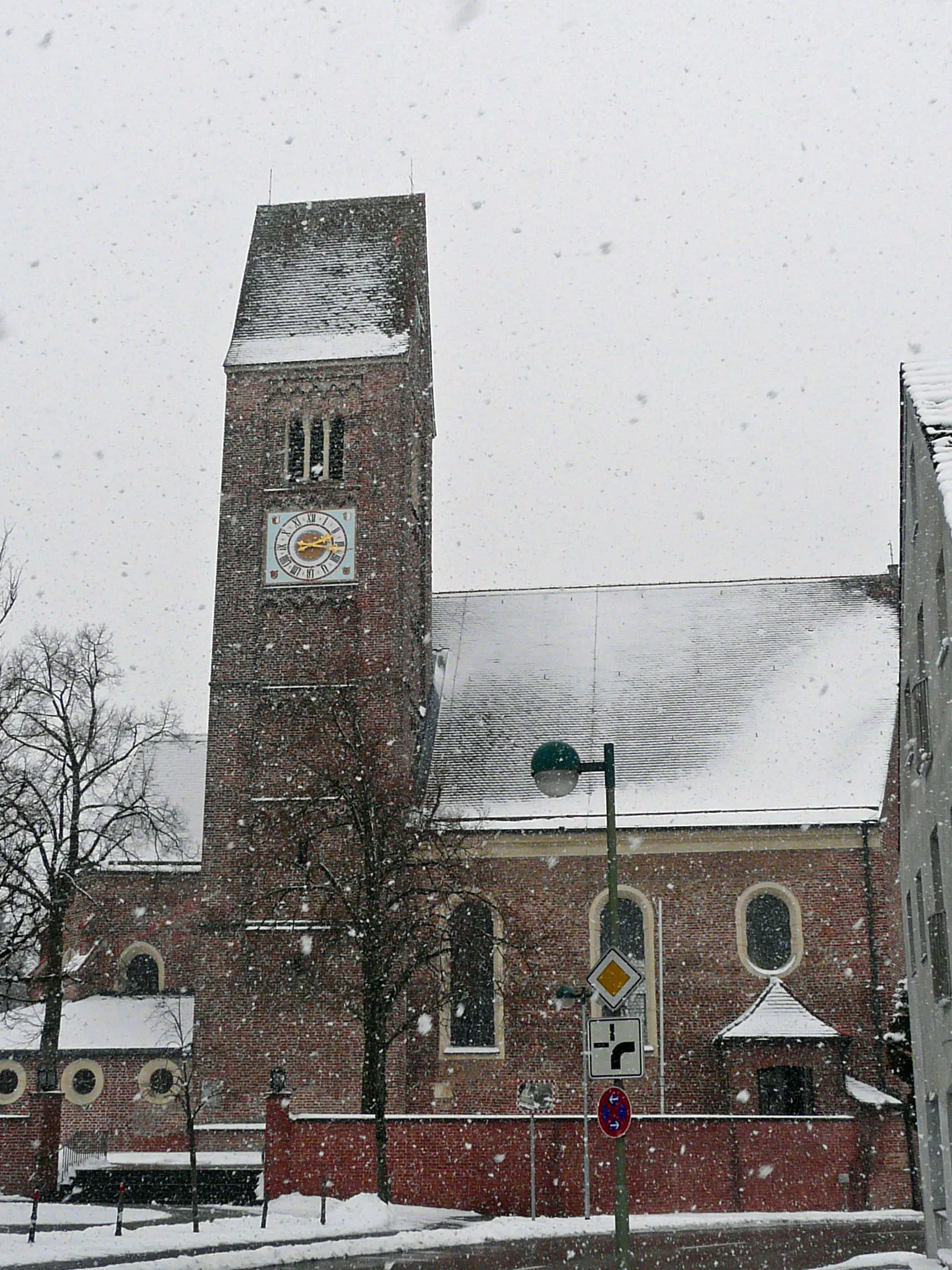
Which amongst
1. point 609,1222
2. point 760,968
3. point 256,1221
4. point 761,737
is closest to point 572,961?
point 760,968

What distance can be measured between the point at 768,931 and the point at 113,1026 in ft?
52.1

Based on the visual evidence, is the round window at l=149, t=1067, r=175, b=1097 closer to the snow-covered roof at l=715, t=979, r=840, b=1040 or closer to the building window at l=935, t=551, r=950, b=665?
the snow-covered roof at l=715, t=979, r=840, b=1040

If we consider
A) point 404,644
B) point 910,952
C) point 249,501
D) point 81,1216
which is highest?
point 249,501

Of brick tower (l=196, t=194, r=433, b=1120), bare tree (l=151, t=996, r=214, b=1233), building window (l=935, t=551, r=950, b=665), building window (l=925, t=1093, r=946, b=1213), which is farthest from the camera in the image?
brick tower (l=196, t=194, r=433, b=1120)

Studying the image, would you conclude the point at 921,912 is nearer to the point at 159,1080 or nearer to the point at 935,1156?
the point at 935,1156

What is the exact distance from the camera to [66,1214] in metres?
24.9

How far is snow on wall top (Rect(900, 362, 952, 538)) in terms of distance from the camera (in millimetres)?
12383

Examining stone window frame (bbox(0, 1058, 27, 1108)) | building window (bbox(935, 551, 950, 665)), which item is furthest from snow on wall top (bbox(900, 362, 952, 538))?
stone window frame (bbox(0, 1058, 27, 1108))

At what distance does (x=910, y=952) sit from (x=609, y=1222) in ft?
22.0

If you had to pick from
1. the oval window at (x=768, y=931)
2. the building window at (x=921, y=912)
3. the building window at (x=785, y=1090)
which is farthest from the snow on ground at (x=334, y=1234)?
the oval window at (x=768, y=931)

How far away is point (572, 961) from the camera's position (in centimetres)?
3186

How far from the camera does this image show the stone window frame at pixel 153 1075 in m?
34.1

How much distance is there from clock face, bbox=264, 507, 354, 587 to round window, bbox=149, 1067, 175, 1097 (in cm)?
1158

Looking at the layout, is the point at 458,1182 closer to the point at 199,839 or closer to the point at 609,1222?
the point at 609,1222
